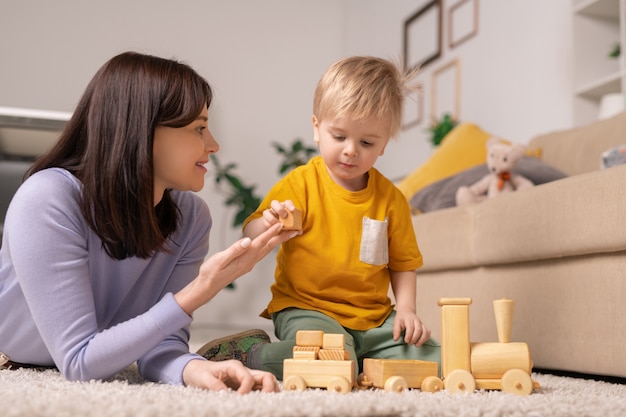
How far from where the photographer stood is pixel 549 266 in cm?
177

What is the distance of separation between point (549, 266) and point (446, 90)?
273cm

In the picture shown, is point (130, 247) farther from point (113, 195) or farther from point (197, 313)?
point (197, 313)

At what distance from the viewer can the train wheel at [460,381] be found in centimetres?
115

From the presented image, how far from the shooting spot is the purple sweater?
3.63 feet

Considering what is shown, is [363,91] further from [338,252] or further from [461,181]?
[461,181]

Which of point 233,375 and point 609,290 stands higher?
point 609,290

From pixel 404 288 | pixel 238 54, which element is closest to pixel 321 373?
pixel 404 288

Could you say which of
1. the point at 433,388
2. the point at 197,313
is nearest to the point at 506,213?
the point at 433,388

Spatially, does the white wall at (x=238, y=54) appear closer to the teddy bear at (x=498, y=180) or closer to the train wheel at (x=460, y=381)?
the teddy bear at (x=498, y=180)

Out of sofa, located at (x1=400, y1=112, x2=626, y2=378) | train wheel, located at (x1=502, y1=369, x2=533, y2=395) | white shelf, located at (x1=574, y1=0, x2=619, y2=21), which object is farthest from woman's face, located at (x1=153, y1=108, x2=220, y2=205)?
white shelf, located at (x1=574, y1=0, x2=619, y2=21)

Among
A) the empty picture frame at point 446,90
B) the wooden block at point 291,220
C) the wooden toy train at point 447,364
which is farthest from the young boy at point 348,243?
the empty picture frame at point 446,90

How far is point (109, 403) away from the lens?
0.84m

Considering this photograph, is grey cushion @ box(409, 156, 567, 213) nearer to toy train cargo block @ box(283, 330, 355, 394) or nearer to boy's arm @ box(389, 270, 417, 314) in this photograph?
boy's arm @ box(389, 270, 417, 314)

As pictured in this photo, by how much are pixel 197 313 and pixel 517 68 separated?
2985mm
